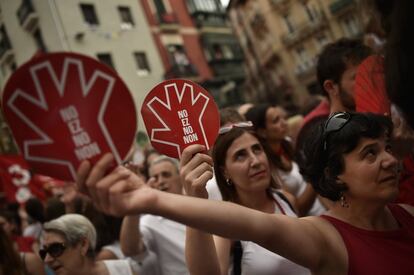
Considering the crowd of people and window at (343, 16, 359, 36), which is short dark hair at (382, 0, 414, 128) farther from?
window at (343, 16, 359, 36)

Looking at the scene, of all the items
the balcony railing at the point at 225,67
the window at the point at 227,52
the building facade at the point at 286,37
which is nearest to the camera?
the balcony railing at the point at 225,67

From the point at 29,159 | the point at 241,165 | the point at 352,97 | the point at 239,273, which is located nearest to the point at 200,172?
the point at 29,159

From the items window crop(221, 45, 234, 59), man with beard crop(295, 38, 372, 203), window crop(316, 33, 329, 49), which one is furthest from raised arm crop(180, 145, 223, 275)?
window crop(316, 33, 329, 49)

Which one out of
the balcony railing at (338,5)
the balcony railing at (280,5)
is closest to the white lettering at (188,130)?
the balcony railing at (338,5)

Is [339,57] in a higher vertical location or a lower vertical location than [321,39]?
lower

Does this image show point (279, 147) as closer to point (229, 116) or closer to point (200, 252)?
point (229, 116)

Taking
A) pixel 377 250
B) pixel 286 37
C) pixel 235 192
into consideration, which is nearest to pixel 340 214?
pixel 377 250

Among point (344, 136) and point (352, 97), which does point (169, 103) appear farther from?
point (352, 97)

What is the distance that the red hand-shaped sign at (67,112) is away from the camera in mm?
812

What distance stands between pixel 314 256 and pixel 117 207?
0.68 metres

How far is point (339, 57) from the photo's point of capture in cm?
208

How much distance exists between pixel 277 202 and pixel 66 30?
50.0 inches

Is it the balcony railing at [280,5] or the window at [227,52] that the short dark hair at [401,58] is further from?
the balcony railing at [280,5]

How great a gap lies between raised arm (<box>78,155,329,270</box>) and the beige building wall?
579mm
